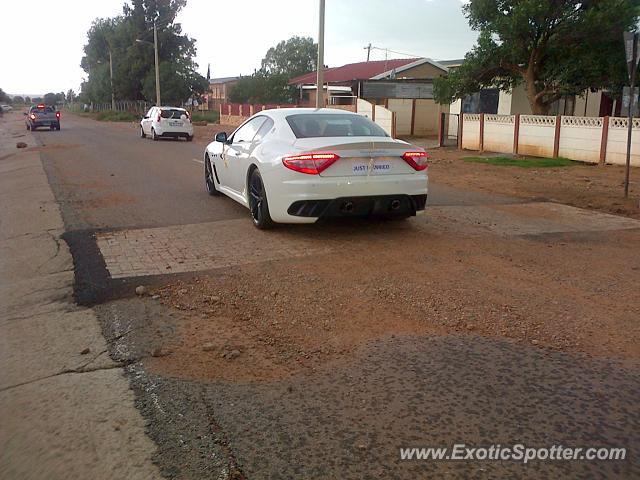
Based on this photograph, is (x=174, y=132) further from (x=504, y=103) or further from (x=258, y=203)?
(x=258, y=203)

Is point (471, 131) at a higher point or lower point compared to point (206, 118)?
lower

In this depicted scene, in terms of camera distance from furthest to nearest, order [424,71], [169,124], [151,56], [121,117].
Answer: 1. [121,117]
2. [151,56]
3. [424,71]
4. [169,124]

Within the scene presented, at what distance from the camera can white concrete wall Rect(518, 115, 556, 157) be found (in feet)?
63.3

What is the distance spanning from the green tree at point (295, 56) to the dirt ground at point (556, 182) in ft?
235

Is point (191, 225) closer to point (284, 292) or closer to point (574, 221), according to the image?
point (284, 292)

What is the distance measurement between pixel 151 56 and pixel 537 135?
2035 inches

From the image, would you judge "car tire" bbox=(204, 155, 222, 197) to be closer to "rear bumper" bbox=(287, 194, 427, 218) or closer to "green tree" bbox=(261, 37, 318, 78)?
"rear bumper" bbox=(287, 194, 427, 218)

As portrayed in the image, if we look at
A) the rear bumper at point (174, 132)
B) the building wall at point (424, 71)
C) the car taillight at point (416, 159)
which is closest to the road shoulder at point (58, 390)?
the car taillight at point (416, 159)

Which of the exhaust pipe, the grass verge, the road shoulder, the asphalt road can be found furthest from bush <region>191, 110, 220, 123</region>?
the asphalt road

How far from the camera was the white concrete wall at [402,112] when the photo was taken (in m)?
31.5

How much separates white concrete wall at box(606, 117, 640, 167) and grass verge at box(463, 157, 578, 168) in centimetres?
103

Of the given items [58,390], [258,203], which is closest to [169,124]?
[258,203]

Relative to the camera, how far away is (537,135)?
1978 centimetres

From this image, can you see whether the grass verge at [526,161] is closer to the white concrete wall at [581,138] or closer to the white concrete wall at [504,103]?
the white concrete wall at [581,138]
